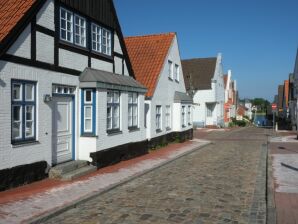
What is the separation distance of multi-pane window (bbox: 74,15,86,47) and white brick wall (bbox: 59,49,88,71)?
449mm

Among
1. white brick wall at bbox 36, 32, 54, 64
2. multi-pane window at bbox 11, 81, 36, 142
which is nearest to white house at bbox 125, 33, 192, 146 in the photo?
white brick wall at bbox 36, 32, 54, 64

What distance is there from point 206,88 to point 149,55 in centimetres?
2261

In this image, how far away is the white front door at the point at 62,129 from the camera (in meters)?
11.5

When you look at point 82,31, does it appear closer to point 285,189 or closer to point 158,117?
point 285,189

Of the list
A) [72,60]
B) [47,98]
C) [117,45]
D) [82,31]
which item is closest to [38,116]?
[47,98]

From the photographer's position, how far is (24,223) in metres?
6.75

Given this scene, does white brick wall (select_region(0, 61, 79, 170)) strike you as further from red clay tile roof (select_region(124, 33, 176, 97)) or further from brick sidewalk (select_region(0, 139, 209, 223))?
red clay tile roof (select_region(124, 33, 176, 97))

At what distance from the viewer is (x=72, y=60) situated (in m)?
12.2

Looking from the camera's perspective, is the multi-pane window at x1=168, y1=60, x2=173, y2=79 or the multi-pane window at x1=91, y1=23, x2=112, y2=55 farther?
the multi-pane window at x1=168, y1=60, x2=173, y2=79

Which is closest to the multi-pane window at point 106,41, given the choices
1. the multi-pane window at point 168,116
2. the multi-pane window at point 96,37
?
the multi-pane window at point 96,37

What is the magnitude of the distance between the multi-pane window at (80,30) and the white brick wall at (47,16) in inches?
53.6

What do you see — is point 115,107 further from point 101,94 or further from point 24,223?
point 24,223

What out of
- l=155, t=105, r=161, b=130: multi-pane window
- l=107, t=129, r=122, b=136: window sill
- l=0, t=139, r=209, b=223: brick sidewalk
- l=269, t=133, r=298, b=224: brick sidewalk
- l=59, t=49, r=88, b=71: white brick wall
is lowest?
l=269, t=133, r=298, b=224: brick sidewalk

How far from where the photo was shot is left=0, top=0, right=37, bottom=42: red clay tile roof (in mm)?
9359
